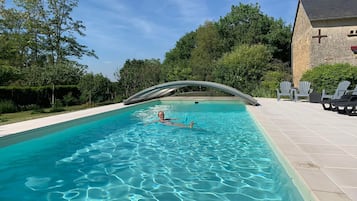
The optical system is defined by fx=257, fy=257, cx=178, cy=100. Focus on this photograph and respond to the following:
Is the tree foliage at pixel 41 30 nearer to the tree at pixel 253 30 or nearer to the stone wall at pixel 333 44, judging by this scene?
the stone wall at pixel 333 44

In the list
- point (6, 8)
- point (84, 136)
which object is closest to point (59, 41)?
point (6, 8)

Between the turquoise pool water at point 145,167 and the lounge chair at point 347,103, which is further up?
the lounge chair at point 347,103

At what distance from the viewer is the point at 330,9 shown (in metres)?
16.8

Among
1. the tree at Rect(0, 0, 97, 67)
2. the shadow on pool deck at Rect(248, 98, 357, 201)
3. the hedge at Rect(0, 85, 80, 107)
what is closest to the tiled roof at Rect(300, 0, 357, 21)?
the shadow on pool deck at Rect(248, 98, 357, 201)

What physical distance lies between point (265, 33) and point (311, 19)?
51.6 feet

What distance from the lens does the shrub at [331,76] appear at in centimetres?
1430

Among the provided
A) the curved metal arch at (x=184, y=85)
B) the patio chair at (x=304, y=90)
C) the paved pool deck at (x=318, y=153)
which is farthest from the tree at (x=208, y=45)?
the paved pool deck at (x=318, y=153)

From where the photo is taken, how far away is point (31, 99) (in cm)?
1265

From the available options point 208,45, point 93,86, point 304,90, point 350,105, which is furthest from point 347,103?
point 208,45

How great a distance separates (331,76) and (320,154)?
491 inches

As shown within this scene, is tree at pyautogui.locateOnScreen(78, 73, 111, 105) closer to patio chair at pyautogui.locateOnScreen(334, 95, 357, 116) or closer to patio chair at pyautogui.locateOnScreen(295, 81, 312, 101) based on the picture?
patio chair at pyautogui.locateOnScreen(295, 81, 312, 101)

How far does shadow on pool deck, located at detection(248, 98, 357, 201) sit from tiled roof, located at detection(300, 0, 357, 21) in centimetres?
1229

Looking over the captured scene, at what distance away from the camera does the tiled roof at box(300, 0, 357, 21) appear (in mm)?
16078

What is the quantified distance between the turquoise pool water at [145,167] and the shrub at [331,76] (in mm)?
9690
